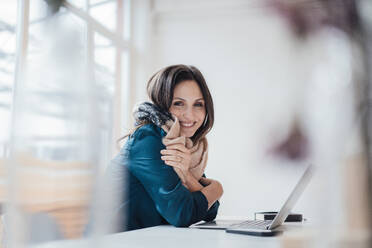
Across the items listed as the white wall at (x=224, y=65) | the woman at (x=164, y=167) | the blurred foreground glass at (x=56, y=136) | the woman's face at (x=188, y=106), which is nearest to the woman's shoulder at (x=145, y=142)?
the woman at (x=164, y=167)

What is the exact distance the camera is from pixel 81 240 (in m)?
0.23

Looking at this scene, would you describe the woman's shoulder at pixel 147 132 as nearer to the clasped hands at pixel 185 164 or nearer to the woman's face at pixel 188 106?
the clasped hands at pixel 185 164

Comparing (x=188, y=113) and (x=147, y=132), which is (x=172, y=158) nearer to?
(x=147, y=132)

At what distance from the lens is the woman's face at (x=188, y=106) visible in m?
1.38

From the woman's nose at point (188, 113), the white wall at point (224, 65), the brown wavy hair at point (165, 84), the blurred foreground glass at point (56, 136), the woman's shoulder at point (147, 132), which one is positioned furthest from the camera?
the white wall at point (224, 65)

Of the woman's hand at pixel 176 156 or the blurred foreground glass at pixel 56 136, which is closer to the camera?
the blurred foreground glass at pixel 56 136

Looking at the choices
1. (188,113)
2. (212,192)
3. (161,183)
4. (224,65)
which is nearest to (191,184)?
(212,192)

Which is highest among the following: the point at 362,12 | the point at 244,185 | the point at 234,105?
the point at 234,105

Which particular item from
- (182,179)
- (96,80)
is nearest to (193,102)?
(182,179)

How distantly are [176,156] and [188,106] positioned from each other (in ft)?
1.16

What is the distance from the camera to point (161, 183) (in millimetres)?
1055

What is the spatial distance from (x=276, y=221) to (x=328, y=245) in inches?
25.0

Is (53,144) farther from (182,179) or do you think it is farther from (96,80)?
(182,179)

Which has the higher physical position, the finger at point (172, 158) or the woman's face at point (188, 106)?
the woman's face at point (188, 106)
